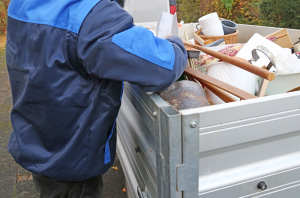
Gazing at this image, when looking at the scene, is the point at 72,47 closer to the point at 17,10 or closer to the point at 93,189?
the point at 17,10

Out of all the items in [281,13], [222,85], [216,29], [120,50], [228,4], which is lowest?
[228,4]

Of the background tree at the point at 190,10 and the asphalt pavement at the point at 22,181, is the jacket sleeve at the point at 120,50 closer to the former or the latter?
the asphalt pavement at the point at 22,181

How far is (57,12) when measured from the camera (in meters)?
1.20

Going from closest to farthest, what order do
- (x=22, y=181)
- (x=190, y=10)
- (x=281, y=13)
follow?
(x=22, y=181), (x=281, y=13), (x=190, y=10)

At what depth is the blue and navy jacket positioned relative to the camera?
45.6 inches

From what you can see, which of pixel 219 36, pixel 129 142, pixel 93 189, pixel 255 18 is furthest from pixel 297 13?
pixel 93 189

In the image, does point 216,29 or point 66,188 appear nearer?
point 66,188

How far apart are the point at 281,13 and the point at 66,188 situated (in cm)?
553

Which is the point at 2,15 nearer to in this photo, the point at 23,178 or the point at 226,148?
the point at 23,178

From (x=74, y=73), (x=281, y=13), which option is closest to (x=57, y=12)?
(x=74, y=73)

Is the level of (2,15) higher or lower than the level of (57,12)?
lower

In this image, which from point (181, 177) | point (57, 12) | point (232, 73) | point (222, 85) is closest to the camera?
point (181, 177)

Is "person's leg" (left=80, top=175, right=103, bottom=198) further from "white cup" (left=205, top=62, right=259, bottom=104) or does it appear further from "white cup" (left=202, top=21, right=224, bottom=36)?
"white cup" (left=202, top=21, right=224, bottom=36)

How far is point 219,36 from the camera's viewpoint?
2.61 metres
